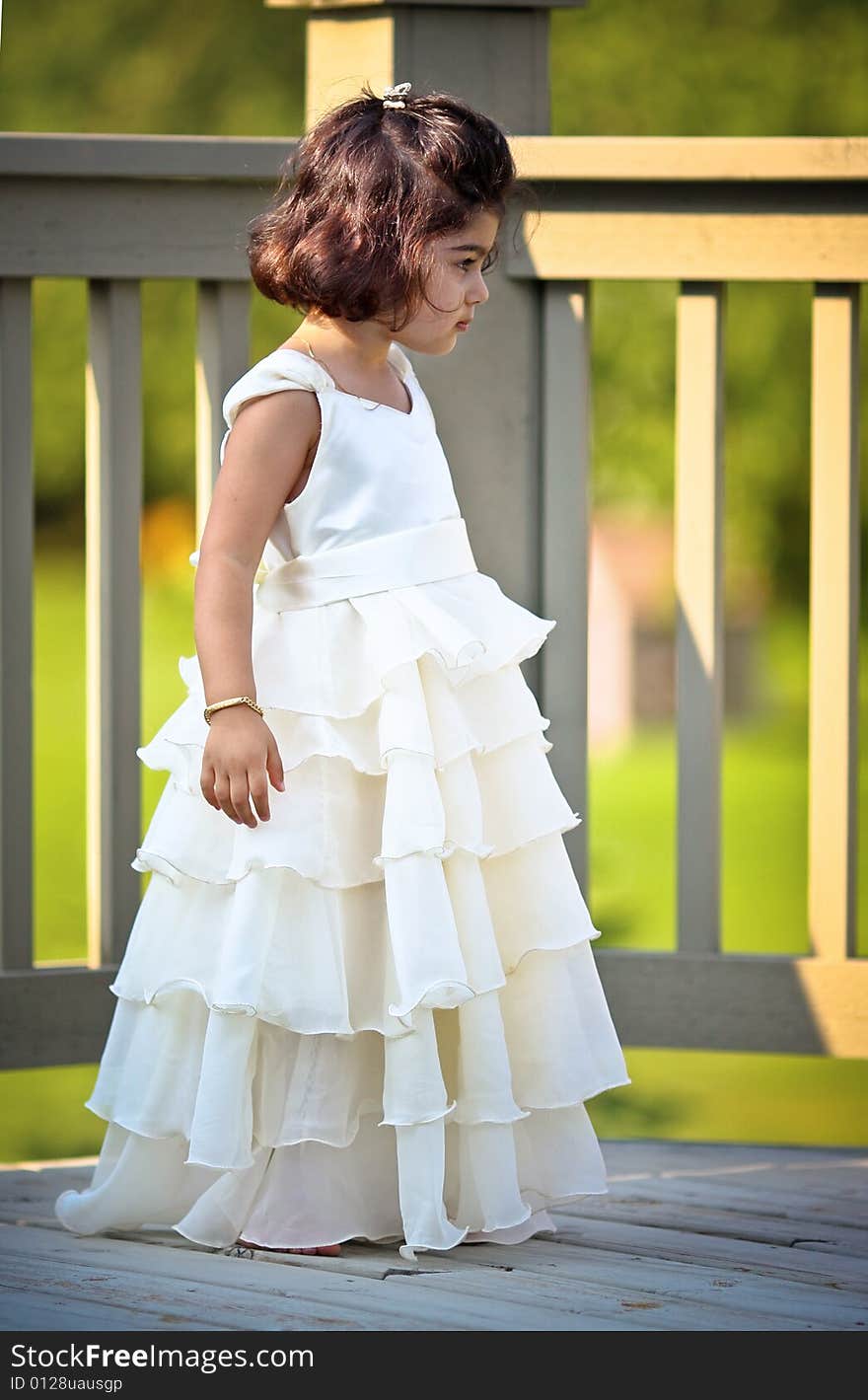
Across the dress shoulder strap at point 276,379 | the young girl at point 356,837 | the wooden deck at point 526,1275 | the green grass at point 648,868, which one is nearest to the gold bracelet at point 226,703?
the young girl at point 356,837

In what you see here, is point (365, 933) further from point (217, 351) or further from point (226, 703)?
point (217, 351)

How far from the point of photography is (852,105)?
232 inches

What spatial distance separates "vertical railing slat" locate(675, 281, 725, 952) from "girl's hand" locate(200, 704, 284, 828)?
0.60 meters

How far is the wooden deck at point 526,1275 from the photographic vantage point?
1141 millimetres

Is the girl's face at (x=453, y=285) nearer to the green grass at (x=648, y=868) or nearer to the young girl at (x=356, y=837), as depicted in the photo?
the young girl at (x=356, y=837)

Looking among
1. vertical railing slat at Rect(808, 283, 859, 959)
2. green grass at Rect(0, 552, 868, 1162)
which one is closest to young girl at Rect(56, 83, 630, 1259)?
vertical railing slat at Rect(808, 283, 859, 959)

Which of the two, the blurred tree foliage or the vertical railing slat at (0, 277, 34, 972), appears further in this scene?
the blurred tree foliage

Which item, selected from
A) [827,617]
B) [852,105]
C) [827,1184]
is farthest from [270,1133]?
[852,105]

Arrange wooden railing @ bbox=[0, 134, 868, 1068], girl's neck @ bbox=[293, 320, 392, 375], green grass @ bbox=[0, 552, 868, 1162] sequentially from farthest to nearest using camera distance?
1. green grass @ bbox=[0, 552, 868, 1162]
2. wooden railing @ bbox=[0, 134, 868, 1068]
3. girl's neck @ bbox=[293, 320, 392, 375]

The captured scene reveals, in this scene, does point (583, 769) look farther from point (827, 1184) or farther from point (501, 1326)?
point (501, 1326)

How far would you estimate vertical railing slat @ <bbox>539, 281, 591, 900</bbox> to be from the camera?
1.69 m

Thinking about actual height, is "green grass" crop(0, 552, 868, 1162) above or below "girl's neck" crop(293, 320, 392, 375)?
below

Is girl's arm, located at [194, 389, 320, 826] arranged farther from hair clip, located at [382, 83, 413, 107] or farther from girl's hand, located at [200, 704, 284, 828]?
hair clip, located at [382, 83, 413, 107]

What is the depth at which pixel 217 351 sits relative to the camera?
1682mm
